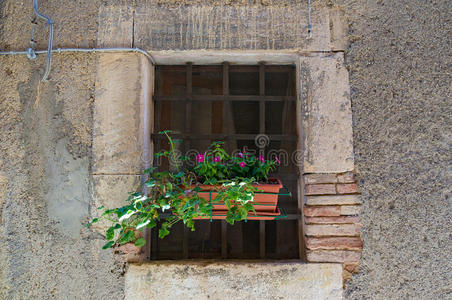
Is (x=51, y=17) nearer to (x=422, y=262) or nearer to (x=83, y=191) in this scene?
(x=83, y=191)

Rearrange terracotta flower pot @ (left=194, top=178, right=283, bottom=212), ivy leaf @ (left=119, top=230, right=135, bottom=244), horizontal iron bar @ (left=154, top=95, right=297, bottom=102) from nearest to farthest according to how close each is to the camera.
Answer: ivy leaf @ (left=119, top=230, right=135, bottom=244), terracotta flower pot @ (left=194, top=178, right=283, bottom=212), horizontal iron bar @ (left=154, top=95, right=297, bottom=102)

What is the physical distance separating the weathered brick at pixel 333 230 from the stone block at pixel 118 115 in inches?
42.2

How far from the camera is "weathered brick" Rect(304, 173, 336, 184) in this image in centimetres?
189

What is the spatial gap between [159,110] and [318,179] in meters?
1.11

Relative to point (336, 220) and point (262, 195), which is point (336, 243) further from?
point (262, 195)

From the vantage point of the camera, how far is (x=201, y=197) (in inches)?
66.0

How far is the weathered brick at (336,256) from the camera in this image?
182cm

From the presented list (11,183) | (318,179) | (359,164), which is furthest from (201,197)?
(11,183)

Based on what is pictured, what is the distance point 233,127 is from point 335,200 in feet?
2.58

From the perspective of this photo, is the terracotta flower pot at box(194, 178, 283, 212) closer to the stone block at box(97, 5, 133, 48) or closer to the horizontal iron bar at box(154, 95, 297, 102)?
the horizontal iron bar at box(154, 95, 297, 102)

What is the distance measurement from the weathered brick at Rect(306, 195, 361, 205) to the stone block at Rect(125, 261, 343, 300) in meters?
0.35

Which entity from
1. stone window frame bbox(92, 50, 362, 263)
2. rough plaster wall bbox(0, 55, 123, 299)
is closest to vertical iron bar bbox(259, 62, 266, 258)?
stone window frame bbox(92, 50, 362, 263)

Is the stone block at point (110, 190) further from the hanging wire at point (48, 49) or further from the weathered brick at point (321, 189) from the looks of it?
the weathered brick at point (321, 189)

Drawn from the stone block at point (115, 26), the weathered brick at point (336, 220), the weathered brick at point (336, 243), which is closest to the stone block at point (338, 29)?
the weathered brick at point (336, 220)
